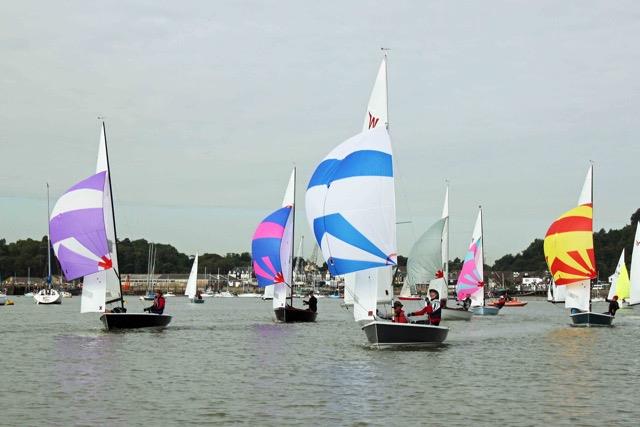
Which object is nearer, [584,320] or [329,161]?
[329,161]

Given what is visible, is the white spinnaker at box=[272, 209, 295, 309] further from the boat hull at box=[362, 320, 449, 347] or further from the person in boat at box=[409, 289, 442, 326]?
the boat hull at box=[362, 320, 449, 347]

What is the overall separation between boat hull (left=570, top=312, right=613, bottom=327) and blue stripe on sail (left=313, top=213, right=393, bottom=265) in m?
23.4

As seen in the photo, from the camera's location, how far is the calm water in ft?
74.1

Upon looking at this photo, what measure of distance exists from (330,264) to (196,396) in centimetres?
1063

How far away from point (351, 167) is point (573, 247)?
24161 millimetres

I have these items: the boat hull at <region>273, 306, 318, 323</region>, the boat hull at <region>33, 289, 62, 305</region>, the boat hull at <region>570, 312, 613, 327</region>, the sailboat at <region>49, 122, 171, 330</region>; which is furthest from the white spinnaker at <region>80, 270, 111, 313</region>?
the boat hull at <region>33, 289, 62, 305</region>

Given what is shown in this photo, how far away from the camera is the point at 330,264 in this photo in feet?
115

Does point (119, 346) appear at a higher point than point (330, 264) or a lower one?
lower

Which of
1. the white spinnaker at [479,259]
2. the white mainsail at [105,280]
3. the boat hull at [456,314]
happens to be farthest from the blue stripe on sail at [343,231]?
the white spinnaker at [479,259]

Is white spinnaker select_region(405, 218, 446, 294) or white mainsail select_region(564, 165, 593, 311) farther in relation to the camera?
white spinnaker select_region(405, 218, 446, 294)

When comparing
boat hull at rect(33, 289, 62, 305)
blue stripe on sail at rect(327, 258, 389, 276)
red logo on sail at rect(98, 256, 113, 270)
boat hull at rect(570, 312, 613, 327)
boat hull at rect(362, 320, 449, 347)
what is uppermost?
red logo on sail at rect(98, 256, 113, 270)

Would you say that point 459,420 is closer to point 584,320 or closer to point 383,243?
point 383,243

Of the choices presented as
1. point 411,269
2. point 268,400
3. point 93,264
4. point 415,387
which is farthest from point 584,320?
point 268,400

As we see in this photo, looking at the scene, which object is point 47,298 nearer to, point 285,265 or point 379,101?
point 285,265
